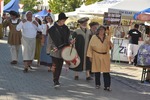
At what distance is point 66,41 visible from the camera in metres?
8.66

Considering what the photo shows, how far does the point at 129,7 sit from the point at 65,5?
35.5m

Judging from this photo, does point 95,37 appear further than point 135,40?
No

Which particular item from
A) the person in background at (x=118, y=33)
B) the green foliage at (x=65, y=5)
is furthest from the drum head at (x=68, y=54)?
the green foliage at (x=65, y=5)

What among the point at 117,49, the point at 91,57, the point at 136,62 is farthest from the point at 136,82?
the point at 117,49

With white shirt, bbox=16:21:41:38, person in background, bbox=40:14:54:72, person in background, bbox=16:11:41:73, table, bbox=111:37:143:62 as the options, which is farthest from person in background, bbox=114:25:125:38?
white shirt, bbox=16:21:41:38

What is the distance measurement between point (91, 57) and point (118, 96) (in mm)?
1190

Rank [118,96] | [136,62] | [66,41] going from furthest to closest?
[136,62] < [66,41] < [118,96]

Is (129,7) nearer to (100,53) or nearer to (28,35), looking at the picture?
(28,35)

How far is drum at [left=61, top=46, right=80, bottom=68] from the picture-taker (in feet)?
27.9

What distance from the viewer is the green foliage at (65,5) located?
48.5 meters

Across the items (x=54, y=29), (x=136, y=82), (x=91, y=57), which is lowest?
(x=136, y=82)

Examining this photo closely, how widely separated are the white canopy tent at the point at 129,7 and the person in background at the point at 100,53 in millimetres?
6239

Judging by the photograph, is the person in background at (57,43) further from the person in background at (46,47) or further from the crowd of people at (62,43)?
the person in background at (46,47)

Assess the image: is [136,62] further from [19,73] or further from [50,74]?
[19,73]
